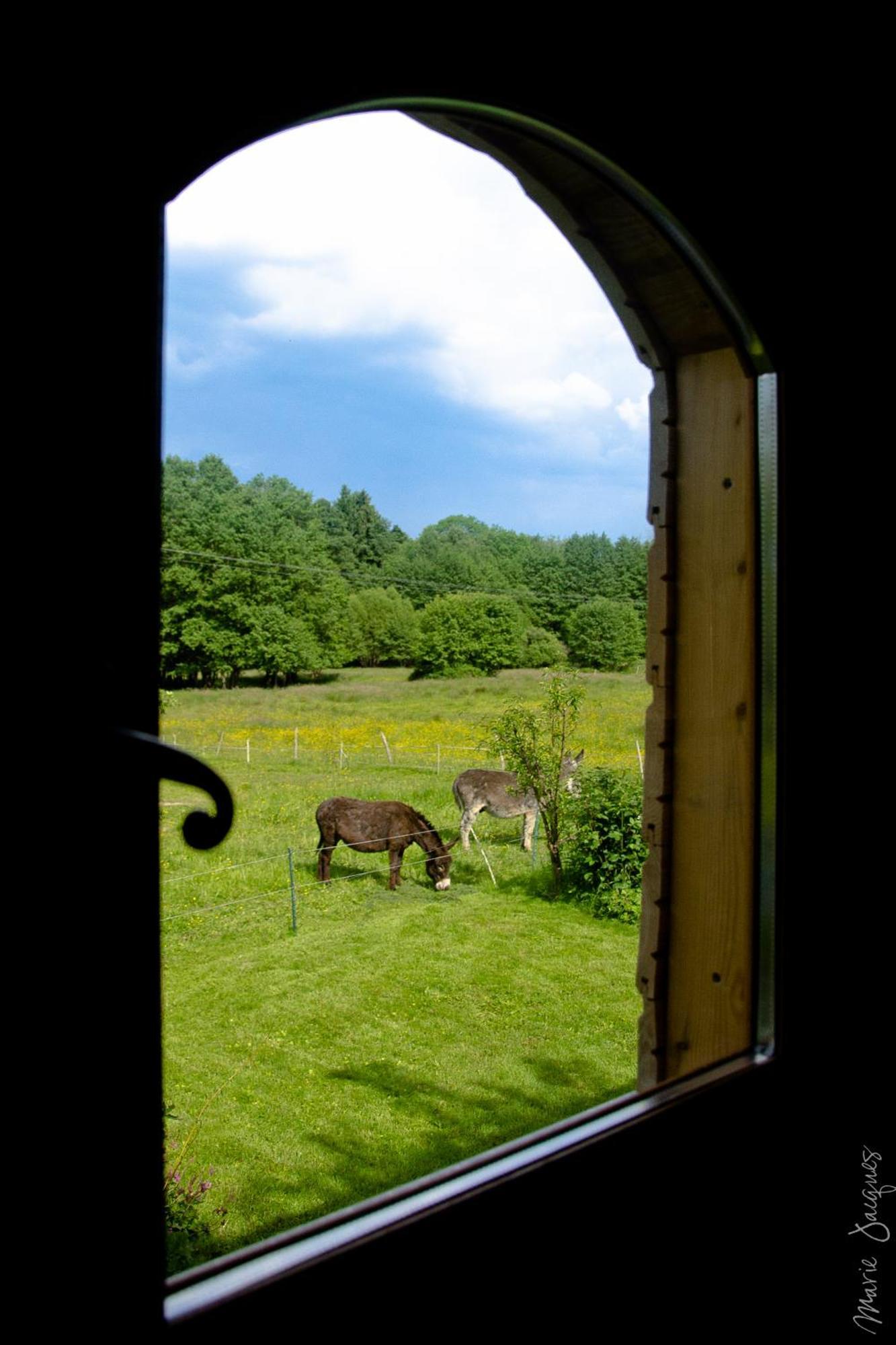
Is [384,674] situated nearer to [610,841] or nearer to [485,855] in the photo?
[485,855]

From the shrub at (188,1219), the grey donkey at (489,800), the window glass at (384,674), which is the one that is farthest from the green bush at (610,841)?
the shrub at (188,1219)

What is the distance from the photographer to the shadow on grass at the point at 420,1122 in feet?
15.8

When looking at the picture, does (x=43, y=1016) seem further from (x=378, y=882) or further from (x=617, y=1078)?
(x=378, y=882)

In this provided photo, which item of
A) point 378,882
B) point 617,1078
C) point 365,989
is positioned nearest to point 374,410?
point 378,882

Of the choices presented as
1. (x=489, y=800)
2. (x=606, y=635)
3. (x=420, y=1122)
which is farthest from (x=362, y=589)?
(x=420, y=1122)

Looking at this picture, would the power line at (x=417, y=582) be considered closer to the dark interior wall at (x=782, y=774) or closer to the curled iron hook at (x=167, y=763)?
the dark interior wall at (x=782, y=774)

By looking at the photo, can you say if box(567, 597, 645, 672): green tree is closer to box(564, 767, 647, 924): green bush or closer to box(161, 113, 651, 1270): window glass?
box(161, 113, 651, 1270): window glass

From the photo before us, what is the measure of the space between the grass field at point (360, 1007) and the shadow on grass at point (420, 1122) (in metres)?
0.01

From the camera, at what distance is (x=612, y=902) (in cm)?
814

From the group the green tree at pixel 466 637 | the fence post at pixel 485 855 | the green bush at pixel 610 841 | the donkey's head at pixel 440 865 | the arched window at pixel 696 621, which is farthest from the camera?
the green tree at pixel 466 637

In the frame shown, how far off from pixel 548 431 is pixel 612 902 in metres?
17.3

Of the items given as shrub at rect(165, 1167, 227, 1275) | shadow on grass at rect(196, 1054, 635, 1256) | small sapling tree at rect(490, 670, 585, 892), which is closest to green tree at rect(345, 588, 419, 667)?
small sapling tree at rect(490, 670, 585, 892)

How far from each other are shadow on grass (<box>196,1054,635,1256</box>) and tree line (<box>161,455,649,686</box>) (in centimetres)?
645

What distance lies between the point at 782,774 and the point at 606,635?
14.5 m
